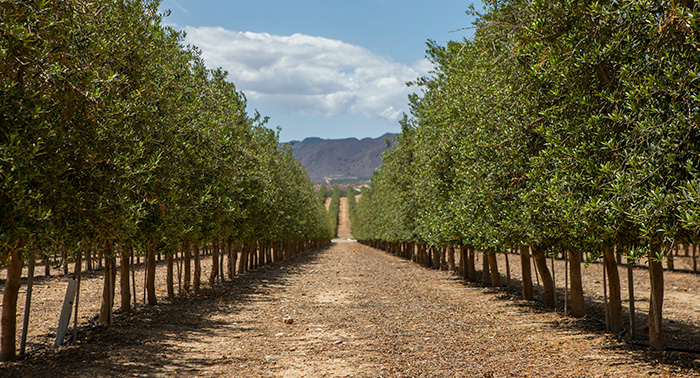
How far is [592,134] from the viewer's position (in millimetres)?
9664

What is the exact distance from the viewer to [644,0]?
8.28 meters

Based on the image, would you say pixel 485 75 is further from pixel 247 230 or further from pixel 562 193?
pixel 247 230

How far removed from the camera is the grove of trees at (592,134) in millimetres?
7820

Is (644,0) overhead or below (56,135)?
overhead

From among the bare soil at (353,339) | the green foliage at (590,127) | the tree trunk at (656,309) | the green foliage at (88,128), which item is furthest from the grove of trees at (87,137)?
the tree trunk at (656,309)

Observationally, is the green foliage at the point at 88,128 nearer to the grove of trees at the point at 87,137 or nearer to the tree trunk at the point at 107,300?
the grove of trees at the point at 87,137

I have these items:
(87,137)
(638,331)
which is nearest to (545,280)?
(638,331)

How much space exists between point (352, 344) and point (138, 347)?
4975 millimetres

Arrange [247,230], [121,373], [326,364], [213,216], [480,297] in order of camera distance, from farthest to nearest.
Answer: [247,230]
[480,297]
[213,216]
[326,364]
[121,373]

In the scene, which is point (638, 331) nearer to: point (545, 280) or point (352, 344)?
point (545, 280)

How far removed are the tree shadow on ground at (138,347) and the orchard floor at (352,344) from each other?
26 mm

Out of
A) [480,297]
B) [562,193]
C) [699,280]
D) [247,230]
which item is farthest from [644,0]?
[699,280]

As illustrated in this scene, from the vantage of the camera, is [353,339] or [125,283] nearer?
[353,339]

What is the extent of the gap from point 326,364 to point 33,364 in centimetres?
570
